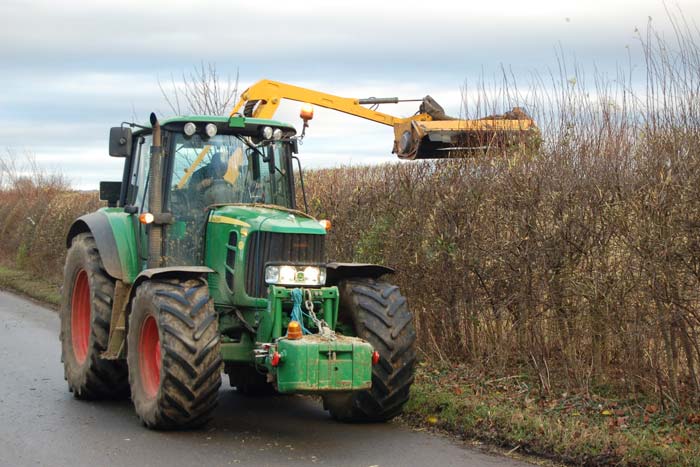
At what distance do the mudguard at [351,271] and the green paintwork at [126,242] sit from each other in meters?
1.76

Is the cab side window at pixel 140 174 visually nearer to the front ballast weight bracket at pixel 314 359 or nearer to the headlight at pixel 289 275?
the headlight at pixel 289 275

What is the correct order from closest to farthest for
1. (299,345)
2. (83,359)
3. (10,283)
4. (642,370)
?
(299,345), (642,370), (83,359), (10,283)

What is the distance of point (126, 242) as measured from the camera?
31.9 feet

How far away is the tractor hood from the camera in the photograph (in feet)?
28.6

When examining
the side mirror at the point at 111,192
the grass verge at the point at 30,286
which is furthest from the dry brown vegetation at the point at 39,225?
the side mirror at the point at 111,192

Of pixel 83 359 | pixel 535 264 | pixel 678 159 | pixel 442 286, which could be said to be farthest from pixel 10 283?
pixel 678 159

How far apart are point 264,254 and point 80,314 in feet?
10.1

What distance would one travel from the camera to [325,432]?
8617mm

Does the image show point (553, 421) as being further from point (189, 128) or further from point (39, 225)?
point (39, 225)

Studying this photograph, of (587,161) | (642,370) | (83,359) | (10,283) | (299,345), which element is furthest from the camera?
(10,283)

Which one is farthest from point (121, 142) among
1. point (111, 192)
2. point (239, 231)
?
point (111, 192)

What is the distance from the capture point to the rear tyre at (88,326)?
9.74 m

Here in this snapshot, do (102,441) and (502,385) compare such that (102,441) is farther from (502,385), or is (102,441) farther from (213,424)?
(502,385)

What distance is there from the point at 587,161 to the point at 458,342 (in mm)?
2475
